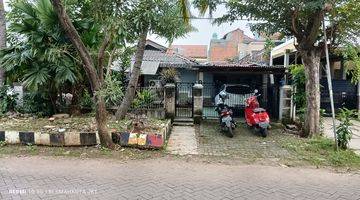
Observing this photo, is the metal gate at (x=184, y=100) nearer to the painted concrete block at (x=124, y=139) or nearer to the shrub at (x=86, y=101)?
the shrub at (x=86, y=101)

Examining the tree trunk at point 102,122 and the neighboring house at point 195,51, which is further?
the neighboring house at point 195,51

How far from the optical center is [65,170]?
6.68 m

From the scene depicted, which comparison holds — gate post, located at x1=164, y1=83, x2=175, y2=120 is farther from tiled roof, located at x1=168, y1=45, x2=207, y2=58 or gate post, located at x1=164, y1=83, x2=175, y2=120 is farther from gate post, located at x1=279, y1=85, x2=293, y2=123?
tiled roof, located at x1=168, y1=45, x2=207, y2=58

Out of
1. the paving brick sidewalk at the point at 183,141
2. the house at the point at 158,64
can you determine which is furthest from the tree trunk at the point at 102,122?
the house at the point at 158,64

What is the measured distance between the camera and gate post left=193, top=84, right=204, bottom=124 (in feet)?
41.6

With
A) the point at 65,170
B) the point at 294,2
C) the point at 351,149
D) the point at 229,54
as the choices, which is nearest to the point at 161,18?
the point at 294,2

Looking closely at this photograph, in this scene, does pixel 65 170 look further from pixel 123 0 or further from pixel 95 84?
pixel 123 0

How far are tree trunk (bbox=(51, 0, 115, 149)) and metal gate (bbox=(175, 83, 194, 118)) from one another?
4.99 m

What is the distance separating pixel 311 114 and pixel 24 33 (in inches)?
341

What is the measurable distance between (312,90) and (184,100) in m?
4.61

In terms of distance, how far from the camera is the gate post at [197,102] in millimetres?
12672

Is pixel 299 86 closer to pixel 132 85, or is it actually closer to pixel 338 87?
pixel 132 85

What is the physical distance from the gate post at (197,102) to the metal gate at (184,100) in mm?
299

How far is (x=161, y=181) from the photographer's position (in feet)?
20.3
